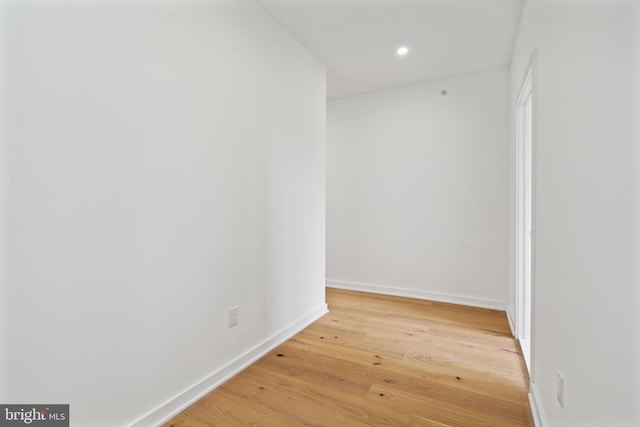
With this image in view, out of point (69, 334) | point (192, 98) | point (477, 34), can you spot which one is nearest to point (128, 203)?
point (69, 334)

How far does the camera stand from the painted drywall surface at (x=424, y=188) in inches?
127

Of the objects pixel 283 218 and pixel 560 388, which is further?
pixel 283 218

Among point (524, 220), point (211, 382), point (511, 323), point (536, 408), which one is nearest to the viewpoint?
point (536, 408)

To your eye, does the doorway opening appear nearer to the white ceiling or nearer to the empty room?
the empty room

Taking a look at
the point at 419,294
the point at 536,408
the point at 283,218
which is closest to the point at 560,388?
the point at 536,408

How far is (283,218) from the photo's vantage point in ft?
8.11

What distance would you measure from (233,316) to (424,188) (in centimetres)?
256

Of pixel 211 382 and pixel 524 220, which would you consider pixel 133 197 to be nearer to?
pixel 211 382

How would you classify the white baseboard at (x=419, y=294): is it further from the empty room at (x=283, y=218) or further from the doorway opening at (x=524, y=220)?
the doorway opening at (x=524, y=220)

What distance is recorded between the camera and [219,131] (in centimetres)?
186

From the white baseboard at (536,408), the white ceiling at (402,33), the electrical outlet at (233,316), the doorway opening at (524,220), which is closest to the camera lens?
the white baseboard at (536,408)

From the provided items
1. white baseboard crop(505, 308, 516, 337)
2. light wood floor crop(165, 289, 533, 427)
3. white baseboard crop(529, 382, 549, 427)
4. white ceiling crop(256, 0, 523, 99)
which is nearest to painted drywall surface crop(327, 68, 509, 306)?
white baseboard crop(505, 308, 516, 337)

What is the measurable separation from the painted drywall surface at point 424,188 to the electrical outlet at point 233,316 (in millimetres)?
2223

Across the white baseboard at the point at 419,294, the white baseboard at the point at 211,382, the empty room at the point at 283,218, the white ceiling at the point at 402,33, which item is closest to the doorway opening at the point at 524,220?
the empty room at the point at 283,218
